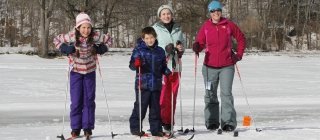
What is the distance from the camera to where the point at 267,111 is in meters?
11.9

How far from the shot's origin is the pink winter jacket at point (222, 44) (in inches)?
Answer: 299

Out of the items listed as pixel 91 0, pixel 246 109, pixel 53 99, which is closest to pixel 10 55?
pixel 91 0

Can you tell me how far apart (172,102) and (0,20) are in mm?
48084

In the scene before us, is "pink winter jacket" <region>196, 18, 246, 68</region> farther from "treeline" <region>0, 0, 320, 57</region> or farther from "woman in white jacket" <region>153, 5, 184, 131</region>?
"treeline" <region>0, 0, 320, 57</region>

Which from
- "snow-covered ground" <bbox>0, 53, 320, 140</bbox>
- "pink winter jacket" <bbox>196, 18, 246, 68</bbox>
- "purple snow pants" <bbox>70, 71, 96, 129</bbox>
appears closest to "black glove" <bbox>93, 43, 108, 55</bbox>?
"purple snow pants" <bbox>70, 71, 96, 129</bbox>

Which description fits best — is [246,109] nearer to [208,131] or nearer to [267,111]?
[267,111]

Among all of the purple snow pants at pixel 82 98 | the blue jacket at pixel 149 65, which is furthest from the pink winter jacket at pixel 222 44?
the purple snow pants at pixel 82 98

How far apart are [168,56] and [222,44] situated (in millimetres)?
797

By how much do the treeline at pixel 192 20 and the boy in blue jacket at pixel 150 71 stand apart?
116ft

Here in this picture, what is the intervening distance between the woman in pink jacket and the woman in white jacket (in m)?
0.30

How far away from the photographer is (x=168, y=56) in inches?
292

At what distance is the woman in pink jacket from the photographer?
7582 millimetres

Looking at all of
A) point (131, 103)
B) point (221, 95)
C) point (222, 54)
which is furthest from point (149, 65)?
point (131, 103)

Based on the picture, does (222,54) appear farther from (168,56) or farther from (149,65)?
(149,65)
